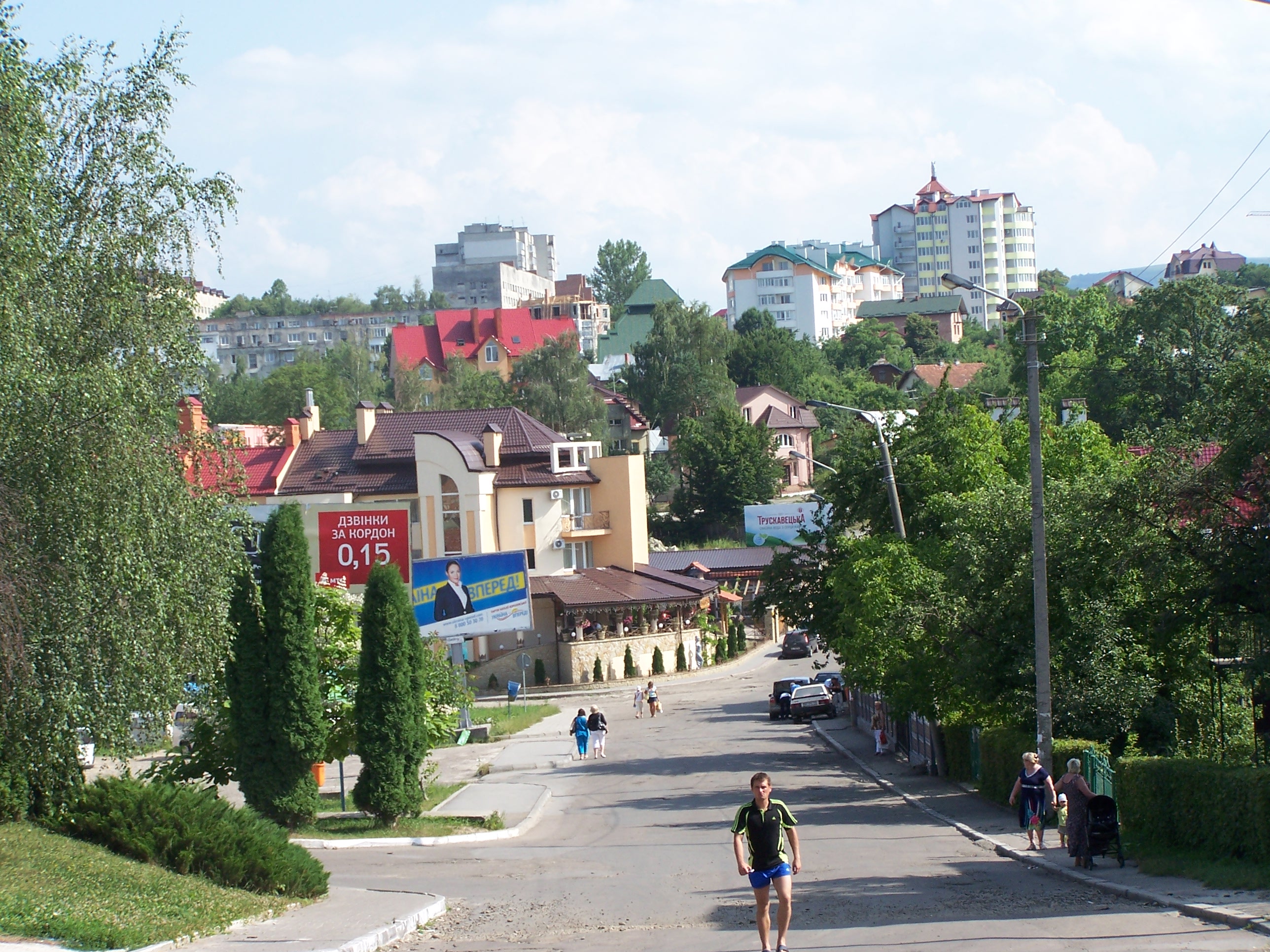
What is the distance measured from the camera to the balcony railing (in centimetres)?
6519

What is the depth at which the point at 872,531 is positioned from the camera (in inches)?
1455

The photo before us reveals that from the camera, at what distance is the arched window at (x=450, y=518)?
61.4m

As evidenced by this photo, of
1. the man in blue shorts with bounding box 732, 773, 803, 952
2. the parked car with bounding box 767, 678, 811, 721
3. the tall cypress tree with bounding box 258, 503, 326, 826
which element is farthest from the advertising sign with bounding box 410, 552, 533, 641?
the man in blue shorts with bounding box 732, 773, 803, 952

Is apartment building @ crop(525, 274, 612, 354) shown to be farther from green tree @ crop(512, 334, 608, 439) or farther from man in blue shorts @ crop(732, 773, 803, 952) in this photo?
man in blue shorts @ crop(732, 773, 803, 952)

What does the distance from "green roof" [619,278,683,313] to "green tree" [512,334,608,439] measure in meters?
61.5

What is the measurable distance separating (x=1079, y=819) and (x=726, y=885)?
4.36 m

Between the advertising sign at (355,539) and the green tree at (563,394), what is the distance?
50675mm

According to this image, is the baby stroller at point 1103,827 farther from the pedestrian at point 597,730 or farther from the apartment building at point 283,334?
the apartment building at point 283,334

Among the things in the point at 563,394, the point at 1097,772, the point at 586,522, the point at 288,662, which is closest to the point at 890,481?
the point at 1097,772

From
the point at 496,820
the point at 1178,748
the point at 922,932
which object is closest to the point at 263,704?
the point at 496,820

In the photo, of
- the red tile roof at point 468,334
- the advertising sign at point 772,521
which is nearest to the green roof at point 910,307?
the red tile roof at point 468,334

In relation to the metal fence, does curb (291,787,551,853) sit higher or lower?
lower

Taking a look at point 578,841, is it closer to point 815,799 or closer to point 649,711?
point 815,799

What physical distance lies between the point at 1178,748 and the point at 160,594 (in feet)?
51.1
